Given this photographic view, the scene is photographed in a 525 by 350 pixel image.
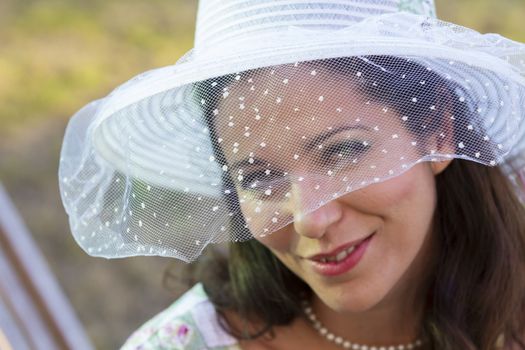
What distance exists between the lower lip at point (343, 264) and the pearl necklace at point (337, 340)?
0.27m

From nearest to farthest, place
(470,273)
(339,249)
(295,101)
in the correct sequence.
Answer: (295,101)
(339,249)
(470,273)

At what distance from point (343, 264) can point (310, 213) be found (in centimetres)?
14

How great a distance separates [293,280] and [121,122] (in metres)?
0.49

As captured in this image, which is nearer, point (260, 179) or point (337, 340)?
point (260, 179)

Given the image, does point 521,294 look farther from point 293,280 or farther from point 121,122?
point 121,122

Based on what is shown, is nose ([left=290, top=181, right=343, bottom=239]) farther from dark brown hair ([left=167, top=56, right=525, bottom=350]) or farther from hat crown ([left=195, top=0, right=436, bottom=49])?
dark brown hair ([left=167, top=56, right=525, bottom=350])

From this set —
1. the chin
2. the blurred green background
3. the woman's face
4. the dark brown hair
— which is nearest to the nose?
the woman's face

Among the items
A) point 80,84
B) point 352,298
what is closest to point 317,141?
point 352,298

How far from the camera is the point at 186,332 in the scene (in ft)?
4.42

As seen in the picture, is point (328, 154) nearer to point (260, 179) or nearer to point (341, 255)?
point (260, 179)

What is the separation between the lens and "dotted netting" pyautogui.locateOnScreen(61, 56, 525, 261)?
912mm

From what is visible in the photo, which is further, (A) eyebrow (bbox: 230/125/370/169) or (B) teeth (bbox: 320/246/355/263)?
(B) teeth (bbox: 320/246/355/263)

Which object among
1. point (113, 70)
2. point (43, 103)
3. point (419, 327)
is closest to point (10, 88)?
point (43, 103)

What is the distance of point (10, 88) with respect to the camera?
8.98 ft
